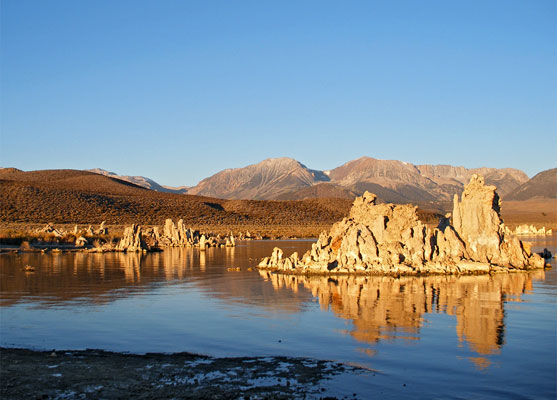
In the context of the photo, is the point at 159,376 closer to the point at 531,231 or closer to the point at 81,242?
the point at 81,242

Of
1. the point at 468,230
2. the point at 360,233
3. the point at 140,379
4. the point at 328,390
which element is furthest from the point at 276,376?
the point at 468,230

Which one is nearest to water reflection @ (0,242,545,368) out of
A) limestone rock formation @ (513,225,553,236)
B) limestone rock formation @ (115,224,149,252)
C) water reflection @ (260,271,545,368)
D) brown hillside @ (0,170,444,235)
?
water reflection @ (260,271,545,368)

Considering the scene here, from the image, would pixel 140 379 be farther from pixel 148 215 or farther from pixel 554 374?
pixel 148 215

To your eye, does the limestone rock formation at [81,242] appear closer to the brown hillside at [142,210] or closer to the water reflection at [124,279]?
the water reflection at [124,279]

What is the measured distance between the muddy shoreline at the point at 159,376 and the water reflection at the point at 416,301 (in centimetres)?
430

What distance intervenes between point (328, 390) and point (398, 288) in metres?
17.3

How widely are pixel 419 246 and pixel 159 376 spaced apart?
25718 mm

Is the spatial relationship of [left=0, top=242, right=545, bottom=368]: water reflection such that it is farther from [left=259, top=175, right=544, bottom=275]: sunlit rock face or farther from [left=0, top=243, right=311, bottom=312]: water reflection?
[left=259, top=175, right=544, bottom=275]: sunlit rock face

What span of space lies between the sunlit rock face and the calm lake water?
85.4 inches

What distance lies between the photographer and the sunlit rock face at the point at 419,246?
117 ft

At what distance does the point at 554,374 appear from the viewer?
1433 cm

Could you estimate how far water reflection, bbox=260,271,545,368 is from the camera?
1859 centimetres

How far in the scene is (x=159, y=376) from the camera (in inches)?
530

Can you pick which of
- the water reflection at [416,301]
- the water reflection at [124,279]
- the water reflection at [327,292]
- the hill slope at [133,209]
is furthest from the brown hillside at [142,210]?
the water reflection at [416,301]
